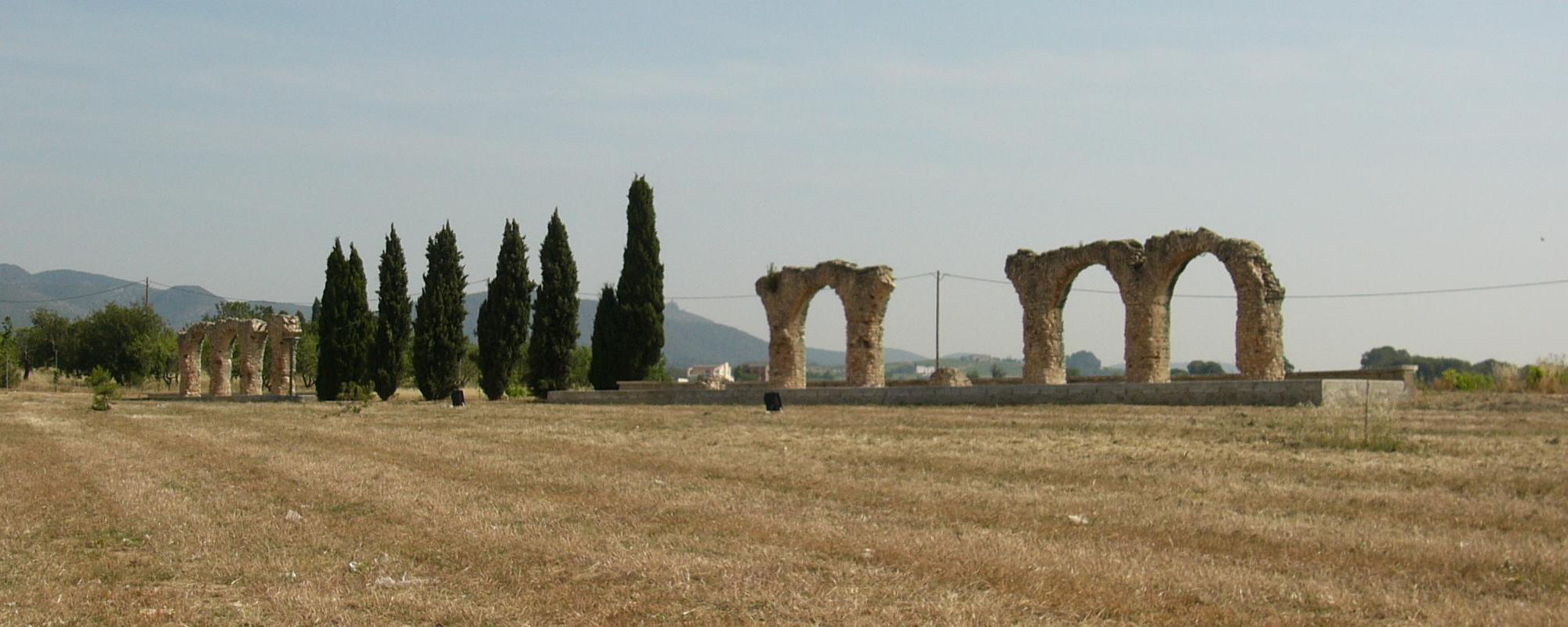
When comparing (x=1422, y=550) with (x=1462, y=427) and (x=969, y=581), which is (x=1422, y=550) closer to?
(x=969, y=581)

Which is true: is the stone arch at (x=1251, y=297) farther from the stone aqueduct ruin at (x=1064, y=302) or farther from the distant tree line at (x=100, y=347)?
the distant tree line at (x=100, y=347)

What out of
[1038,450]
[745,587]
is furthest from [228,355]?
[745,587]

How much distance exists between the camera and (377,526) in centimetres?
955

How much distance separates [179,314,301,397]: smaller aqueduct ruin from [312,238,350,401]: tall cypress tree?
158 inches

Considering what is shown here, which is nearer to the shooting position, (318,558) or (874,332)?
(318,558)

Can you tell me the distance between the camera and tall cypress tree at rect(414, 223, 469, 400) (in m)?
40.2

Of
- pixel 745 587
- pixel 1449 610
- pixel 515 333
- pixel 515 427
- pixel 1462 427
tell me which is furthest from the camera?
pixel 515 333

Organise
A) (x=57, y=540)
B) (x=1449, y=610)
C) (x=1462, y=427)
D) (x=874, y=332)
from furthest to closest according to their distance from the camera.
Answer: (x=874, y=332)
(x=1462, y=427)
(x=57, y=540)
(x=1449, y=610)

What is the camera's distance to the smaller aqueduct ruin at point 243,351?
46938mm

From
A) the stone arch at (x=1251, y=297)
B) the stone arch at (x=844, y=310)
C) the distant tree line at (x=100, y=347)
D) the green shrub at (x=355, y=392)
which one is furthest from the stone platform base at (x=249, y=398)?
the stone arch at (x=1251, y=297)

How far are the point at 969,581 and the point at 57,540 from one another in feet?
21.1

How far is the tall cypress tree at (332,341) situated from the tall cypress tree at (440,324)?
3.20 m

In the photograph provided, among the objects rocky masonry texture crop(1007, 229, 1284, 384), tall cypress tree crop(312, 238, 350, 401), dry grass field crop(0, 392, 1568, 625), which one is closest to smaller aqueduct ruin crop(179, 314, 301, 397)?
tall cypress tree crop(312, 238, 350, 401)

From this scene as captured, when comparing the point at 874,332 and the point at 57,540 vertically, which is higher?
the point at 874,332
